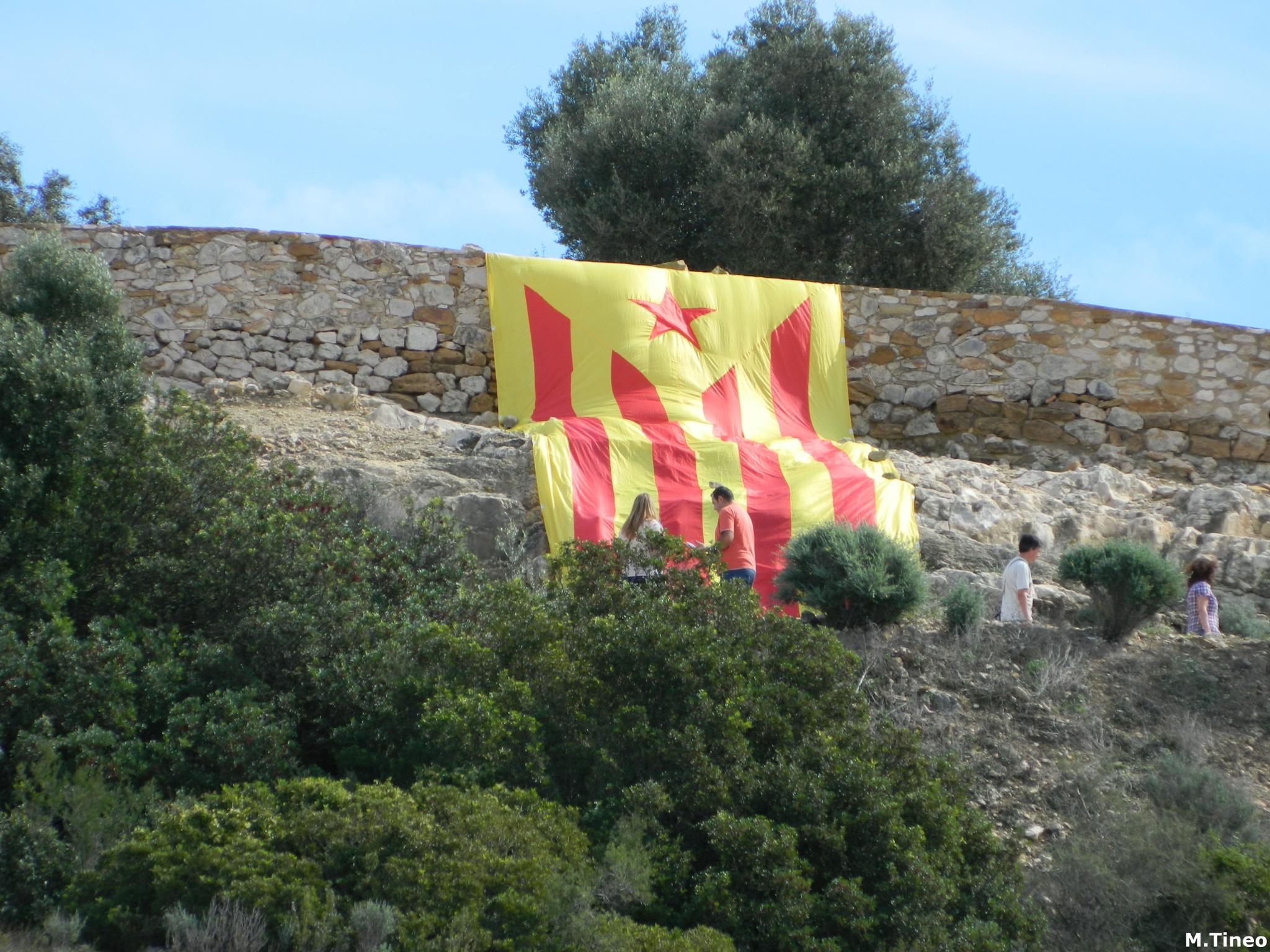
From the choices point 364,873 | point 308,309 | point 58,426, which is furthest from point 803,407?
point 364,873

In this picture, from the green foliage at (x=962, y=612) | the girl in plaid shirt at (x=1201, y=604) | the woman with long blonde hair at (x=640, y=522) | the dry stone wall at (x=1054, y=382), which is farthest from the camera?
the dry stone wall at (x=1054, y=382)

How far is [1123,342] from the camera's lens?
11.7 meters

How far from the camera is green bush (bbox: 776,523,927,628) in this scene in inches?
267

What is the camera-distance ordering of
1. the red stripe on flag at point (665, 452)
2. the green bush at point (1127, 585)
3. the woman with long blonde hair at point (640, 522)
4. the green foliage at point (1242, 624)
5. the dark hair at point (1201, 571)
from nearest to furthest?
the woman with long blonde hair at point (640, 522)
the green bush at point (1127, 585)
the dark hair at point (1201, 571)
the green foliage at point (1242, 624)
the red stripe on flag at point (665, 452)

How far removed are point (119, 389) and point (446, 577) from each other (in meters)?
1.93

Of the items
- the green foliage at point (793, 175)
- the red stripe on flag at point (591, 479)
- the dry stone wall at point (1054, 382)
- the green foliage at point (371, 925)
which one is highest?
the green foliage at point (793, 175)

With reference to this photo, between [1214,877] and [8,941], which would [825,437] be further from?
[8,941]

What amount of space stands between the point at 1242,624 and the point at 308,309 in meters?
7.50

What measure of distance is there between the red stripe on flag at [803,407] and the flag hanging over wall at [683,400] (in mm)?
14

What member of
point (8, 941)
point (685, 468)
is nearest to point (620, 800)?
point (8, 941)

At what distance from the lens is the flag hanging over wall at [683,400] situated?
8656 mm

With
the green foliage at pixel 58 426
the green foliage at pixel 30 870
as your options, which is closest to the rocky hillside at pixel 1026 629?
the green foliage at pixel 58 426

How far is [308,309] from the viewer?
1071 centimetres

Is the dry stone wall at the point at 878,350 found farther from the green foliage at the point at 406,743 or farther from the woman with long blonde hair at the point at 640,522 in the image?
the green foliage at the point at 406,743
